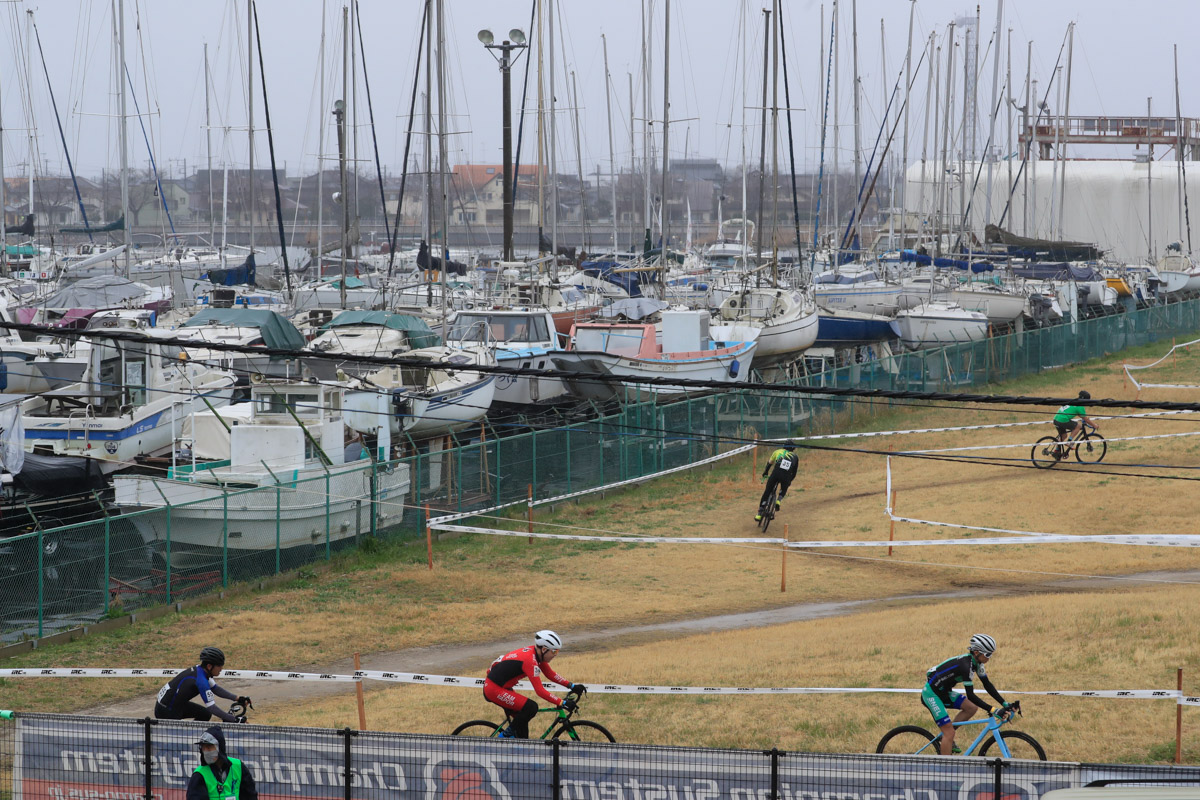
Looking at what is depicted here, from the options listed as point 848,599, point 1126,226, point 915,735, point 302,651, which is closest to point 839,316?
point 848,599

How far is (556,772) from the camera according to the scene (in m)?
9.78

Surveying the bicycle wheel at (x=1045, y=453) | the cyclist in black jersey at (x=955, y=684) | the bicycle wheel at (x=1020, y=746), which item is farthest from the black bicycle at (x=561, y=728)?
the bicycle wheel at (x=1045, y=453)

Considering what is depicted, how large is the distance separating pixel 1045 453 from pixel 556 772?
2254 cm

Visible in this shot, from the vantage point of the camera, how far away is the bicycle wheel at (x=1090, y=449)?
2944cm

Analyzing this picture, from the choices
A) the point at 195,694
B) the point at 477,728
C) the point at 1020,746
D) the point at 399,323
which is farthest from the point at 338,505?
the point at 1020,746

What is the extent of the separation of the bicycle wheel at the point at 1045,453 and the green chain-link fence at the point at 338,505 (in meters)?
6.26

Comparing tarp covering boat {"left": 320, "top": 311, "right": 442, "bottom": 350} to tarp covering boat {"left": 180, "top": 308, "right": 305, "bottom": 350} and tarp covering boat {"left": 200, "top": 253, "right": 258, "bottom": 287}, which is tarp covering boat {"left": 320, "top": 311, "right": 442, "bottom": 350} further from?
tarp covering boat {"left": 200, "top": 253, "right": 258, "bottom": 287}

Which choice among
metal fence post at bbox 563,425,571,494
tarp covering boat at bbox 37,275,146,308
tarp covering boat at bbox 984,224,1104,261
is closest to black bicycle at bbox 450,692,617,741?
metal fence post at bbox 563,425,571,494

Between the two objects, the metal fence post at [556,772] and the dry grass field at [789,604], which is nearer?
the metal fence post at [556,772]

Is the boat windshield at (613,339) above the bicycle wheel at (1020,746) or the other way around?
above

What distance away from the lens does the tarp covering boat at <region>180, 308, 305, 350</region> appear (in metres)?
29.5

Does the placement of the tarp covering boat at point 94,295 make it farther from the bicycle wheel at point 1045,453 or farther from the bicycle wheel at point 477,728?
the bicycle wheel at point 477,728

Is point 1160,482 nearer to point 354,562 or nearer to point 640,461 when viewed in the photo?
point 640,461

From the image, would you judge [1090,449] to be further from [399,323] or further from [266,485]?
[266,485]
